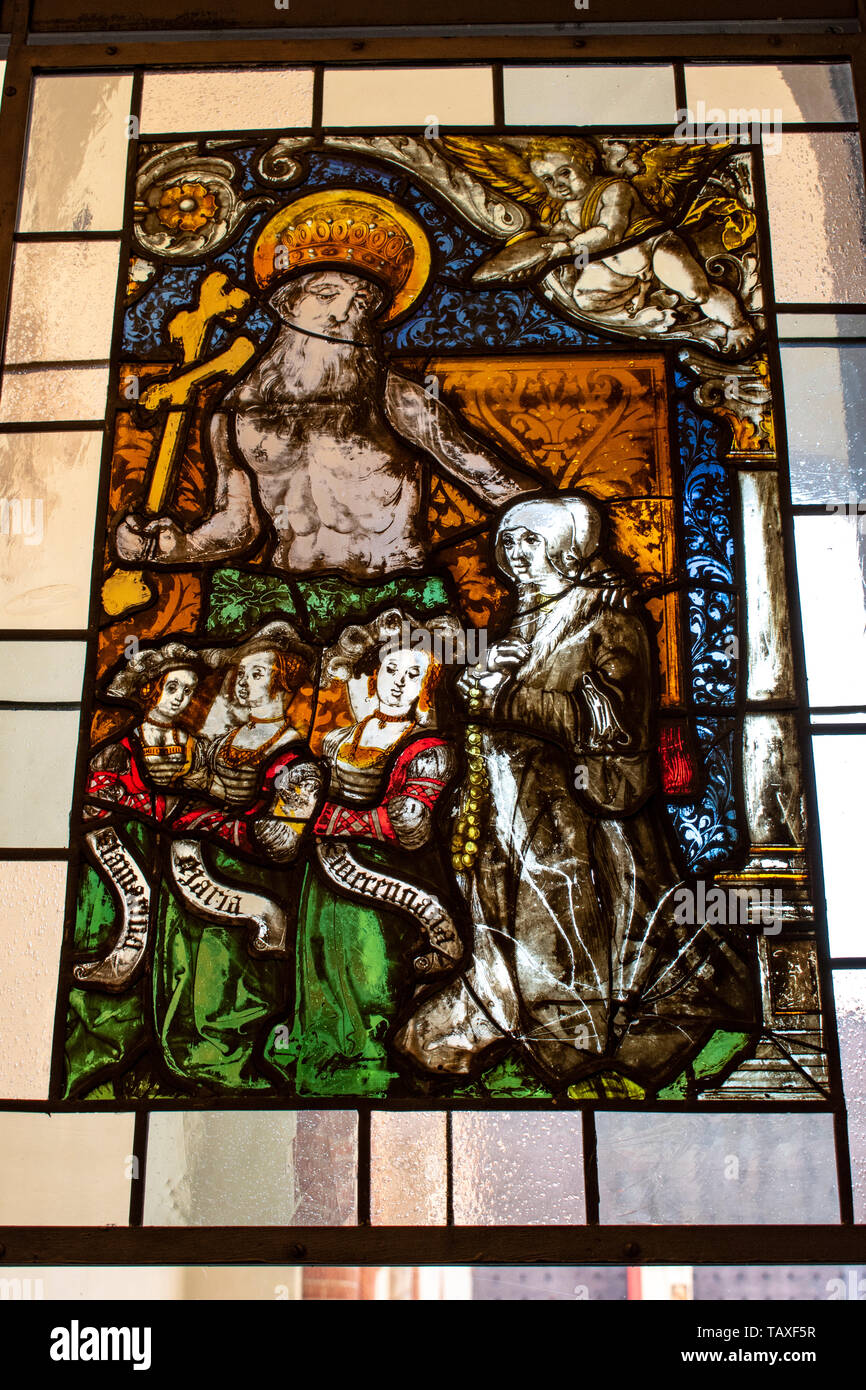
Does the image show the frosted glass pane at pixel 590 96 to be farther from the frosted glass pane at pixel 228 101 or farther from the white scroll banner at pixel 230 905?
the white scroll banner at pixel 230 905

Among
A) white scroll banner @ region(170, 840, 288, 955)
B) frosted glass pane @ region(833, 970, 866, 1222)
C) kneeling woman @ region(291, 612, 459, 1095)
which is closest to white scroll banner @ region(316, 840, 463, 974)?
kneeling woman @ region(291, 612, 459, 1095)

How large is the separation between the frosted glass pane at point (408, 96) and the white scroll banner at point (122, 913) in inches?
75.3

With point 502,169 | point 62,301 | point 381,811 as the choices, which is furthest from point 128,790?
point 502,169

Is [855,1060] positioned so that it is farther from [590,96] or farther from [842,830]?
[590,96]

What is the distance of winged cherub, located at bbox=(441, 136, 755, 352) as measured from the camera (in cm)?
281

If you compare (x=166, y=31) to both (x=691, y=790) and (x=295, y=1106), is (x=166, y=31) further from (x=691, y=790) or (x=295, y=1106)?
(x=295, y=1106)

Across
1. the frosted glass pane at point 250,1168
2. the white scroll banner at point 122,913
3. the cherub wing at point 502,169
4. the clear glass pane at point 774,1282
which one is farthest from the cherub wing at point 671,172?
the clear glass pane at point 774,1282

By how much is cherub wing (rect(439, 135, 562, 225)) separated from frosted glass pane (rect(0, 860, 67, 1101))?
1942mm

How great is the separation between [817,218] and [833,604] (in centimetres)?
102

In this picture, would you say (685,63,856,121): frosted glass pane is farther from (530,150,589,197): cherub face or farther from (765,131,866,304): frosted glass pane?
(530,150,589,197): cherub face

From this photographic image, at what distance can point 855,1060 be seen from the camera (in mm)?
2357

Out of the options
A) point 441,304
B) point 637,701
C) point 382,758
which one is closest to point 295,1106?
point 382,758
